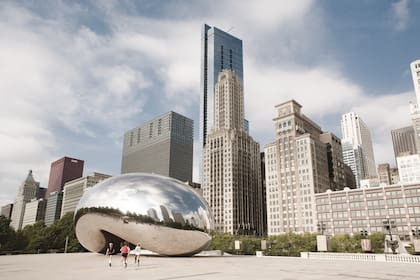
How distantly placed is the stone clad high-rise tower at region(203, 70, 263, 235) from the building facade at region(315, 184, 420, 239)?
156 ft

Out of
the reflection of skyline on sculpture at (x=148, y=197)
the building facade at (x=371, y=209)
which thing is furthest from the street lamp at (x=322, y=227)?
the reflection of skyline on sculpture at (x=148, y=197)

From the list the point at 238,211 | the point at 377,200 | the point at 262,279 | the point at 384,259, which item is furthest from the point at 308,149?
the point at 262,279

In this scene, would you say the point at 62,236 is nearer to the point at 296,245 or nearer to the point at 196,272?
the point at 296,245

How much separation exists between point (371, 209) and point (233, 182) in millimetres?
67276

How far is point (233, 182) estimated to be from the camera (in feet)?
513

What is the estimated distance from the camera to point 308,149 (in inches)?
5054

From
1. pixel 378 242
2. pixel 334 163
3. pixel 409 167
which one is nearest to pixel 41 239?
pixel 378 242

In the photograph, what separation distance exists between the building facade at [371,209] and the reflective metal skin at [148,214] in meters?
89.8

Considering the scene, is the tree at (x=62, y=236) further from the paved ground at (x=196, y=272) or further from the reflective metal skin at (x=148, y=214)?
the paved ground at (x=196, y=272)

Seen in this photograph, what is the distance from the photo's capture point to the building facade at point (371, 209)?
313 feet

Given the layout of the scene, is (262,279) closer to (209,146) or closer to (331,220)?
(331,220)

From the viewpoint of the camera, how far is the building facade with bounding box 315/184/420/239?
313 ft

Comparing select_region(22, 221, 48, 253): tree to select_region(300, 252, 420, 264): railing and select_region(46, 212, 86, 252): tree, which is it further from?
select_region(300, 252, 420, 264): railing

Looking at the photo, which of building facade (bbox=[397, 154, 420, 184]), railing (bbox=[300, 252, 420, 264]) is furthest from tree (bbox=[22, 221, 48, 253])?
building facade (bbox=[397, 154, 420, 184])
